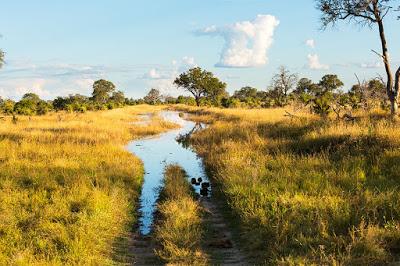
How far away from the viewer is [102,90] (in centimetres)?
12450

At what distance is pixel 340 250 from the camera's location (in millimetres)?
7566

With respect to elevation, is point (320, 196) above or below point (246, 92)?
below

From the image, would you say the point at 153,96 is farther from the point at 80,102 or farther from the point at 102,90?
the point at 80,102

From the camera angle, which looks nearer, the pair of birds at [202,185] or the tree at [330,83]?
the pair of birds at [202,185]

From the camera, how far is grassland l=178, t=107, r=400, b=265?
763cm

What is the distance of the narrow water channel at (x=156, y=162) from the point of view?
12844 millimetres

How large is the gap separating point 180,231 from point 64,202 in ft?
11.4

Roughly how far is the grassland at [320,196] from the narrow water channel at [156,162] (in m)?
1.95

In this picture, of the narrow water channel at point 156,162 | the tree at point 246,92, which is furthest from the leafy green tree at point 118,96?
the narrow water channel at point 156,162

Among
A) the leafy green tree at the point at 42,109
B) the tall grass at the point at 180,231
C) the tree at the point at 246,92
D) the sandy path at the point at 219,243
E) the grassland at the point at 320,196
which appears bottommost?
the sandy path at the point at 219,243

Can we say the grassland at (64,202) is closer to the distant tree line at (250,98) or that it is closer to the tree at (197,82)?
the distant tree line at (250,98)

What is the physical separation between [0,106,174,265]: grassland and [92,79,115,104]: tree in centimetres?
10402

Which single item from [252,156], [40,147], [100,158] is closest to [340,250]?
[252,156]

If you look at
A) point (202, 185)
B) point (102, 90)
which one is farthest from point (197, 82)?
point (202, 185)
